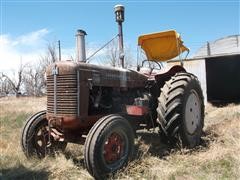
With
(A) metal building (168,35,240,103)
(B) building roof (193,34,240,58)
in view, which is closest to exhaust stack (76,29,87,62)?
(A) metal building (168,35,240,103)

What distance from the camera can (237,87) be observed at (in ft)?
53.5

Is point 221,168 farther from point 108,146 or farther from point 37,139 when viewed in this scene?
point 37,139

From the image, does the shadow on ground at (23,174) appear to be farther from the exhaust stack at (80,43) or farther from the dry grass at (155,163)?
the exhaust stack at (80,43)

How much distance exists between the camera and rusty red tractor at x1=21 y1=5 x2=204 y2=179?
5.07m

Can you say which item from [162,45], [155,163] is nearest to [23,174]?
[155,163]

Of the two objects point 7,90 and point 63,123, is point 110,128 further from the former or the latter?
point 7,90

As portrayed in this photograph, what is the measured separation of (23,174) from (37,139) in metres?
0.89

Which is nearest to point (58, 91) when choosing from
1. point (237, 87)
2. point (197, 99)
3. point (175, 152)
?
point (175, 152)

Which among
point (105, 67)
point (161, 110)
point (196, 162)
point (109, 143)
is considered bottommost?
point (196, 162)

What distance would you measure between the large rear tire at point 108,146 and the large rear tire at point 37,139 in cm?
143

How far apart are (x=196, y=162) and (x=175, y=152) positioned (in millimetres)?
686

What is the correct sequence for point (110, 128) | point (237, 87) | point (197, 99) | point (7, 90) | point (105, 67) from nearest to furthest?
point (110, 128), point (105, 67), point (197, 99), point (237, 87), point (7, 90)

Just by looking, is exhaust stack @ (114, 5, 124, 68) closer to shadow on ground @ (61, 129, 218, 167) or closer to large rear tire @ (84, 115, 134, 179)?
shadow on ground @ (61, 129, 218, 167)

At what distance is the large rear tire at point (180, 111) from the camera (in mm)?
6012
